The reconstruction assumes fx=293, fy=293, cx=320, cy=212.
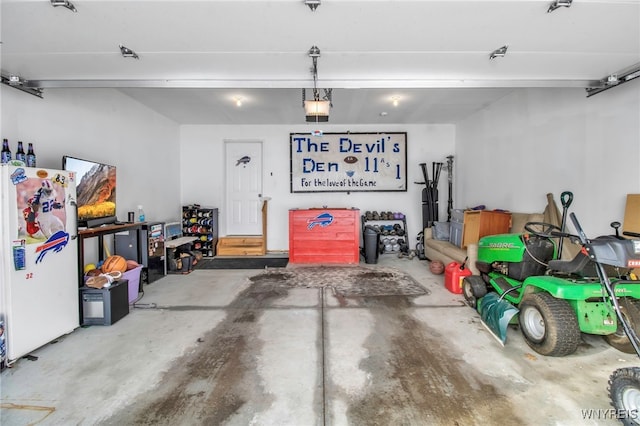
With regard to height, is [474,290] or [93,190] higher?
[93,190]

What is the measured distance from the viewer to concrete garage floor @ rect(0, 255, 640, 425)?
1.75m

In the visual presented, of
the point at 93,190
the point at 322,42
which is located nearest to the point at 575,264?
the point at 322,42

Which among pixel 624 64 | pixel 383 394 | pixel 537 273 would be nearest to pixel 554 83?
pixel 624 64

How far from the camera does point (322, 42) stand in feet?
7.80

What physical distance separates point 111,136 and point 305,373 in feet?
14.3

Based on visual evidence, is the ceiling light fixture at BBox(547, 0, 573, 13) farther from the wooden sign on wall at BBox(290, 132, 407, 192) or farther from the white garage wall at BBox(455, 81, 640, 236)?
the wooden sign on wall at BBox(290, 132, 407, 192)

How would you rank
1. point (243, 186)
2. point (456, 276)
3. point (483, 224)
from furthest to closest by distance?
point (243, 186) < point (483, 224) < point (456, 276)

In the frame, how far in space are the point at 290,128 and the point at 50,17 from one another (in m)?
4.76

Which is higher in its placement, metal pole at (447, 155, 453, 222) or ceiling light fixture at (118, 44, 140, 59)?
ceiling light fixture at (118, 44, 140, 59)

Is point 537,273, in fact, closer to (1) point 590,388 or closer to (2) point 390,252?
(1) point 590,388

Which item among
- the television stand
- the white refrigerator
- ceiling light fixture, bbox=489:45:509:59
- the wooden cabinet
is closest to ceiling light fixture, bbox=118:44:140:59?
the white refrigerator

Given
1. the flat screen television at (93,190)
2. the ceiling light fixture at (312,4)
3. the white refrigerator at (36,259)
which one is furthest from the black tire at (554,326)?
the flat screen television at (93,190)

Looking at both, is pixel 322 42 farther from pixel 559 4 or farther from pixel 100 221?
pixel 100 221

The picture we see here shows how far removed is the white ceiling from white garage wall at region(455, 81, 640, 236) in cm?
55
